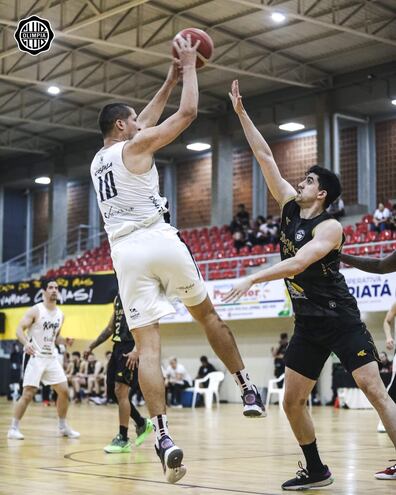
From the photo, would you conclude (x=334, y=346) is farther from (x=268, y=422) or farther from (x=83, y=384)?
(x=83, y=384)

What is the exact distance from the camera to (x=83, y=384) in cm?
2650

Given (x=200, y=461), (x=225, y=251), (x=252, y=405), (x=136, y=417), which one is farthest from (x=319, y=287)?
(x=225, y=251)

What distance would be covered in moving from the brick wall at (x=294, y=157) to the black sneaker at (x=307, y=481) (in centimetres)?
2373

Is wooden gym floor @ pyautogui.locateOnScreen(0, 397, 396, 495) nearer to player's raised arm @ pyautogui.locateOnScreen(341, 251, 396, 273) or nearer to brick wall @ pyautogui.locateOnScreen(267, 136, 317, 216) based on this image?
player's raised arm @ pyautogui.locateOnScreen(341, 251, 396, 273)

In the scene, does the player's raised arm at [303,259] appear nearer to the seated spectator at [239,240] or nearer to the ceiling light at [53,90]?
the seated spectator at [239,240]

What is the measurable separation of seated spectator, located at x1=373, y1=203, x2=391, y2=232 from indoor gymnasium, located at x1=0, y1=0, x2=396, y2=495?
8 cm

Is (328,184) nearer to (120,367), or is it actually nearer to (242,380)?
(242,380)

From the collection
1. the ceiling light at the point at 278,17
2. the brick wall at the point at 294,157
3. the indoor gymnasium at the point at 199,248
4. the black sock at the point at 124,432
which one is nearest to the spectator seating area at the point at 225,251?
the indoor gymnasium at the point at 199,248

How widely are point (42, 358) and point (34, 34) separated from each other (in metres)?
14.2

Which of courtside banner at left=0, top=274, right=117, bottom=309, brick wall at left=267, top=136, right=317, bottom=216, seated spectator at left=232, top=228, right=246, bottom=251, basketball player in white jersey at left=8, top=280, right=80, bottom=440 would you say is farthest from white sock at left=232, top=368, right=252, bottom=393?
brick wall at left=267, top=136, right=317, bottom=216

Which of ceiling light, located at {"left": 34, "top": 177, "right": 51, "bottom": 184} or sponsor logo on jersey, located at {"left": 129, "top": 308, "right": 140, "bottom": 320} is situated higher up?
ceiling light, located at {"left": 34, "top": 177, "right": 51, "bottom": 184}

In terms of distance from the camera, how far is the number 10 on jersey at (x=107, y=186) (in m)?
6.03

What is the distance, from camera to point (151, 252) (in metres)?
5.86

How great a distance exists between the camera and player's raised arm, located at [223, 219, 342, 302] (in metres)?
5.28
